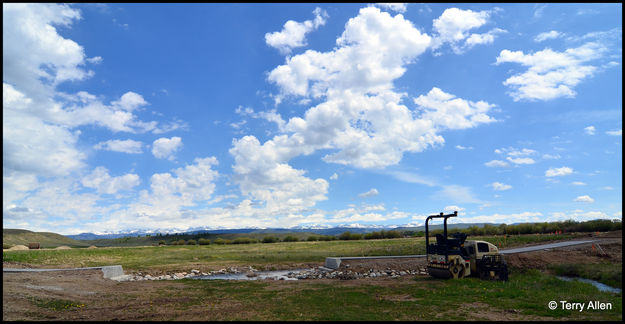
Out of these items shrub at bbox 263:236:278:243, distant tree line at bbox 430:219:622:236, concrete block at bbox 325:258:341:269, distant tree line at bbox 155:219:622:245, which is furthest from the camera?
shrub at bbox 263:236:278:243

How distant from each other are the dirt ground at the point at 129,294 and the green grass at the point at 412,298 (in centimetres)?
85

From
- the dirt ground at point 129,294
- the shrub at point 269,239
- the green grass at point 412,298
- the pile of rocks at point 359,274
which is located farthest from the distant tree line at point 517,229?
the green grass at point 412,298

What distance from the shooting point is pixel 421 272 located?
102 feet

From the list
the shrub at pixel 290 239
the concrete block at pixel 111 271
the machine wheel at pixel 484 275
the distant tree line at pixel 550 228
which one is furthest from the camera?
the shrub at pixel 290 239

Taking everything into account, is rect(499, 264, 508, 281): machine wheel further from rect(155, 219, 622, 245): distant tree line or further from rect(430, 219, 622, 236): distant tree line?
rect(430, 219, 622, 236): distant tree line

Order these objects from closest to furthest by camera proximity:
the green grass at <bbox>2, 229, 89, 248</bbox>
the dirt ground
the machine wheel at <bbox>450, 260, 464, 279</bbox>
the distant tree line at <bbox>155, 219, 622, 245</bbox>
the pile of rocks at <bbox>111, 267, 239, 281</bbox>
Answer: the dirt ground < the machine wheel at <bbox>450, 260, 464, 279</bbox> < the pile of rocks at <bbox>111, 267, 239, 281</bbox> < the distant tree line at <bbox>155, 219, 622, 245</bbox> < the green grass at <bbox>2, 229, 89, 248</bbox>

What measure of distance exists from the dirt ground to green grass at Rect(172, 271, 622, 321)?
2.79 feet

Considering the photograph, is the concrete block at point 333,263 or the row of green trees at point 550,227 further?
the row of green trees at point 550,227

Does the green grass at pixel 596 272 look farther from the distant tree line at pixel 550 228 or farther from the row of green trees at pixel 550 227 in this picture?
the row of green trees at pixel 550 227

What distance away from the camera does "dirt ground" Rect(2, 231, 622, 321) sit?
53.3 feet

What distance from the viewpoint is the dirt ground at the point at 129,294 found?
1625cm

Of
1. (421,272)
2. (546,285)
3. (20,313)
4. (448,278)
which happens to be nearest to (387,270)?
(421,272)

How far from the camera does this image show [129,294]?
22.5 m

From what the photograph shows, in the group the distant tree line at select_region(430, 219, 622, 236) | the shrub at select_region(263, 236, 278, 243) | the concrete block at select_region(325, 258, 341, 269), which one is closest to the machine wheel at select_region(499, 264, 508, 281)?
the concrete block at select_region(325, 258, 341, 269)
